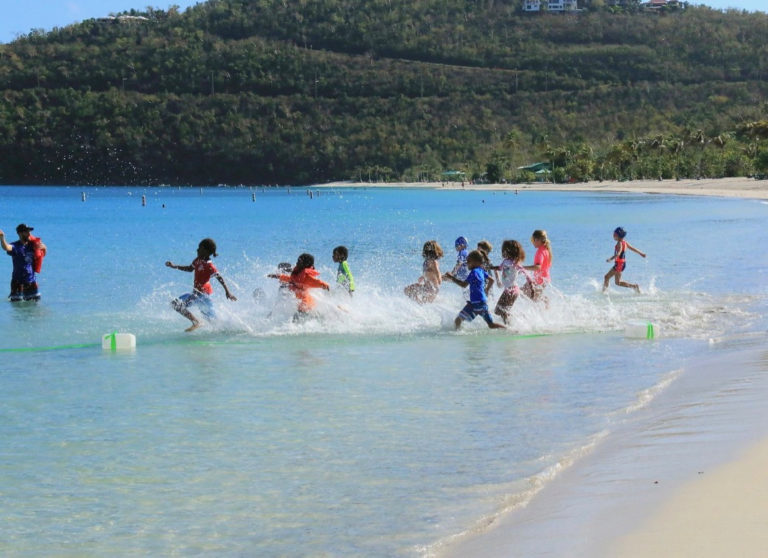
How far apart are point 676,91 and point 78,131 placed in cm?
10051

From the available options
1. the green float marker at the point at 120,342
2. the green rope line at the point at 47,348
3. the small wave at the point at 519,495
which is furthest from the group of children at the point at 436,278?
the small wave at the point at 519,495

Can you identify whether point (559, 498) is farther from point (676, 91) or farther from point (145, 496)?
point (676, 91)

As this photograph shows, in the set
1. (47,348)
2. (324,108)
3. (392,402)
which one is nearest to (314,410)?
(392,402)

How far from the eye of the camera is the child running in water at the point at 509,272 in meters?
13.7

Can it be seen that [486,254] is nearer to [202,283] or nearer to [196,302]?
[202,283]

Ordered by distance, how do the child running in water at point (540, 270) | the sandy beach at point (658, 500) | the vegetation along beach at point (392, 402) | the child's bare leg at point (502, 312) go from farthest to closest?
the child running in water at point (540, 270), the child's bare leg at point (502, 312), the vegetation along beach at point (392, 402), the sandy beach at point (658, 500)

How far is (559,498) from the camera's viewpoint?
6.55 meters

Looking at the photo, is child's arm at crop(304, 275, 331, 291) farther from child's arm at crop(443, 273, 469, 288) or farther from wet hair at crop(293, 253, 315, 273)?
child's arm at crop(443, 273, 469, 288)

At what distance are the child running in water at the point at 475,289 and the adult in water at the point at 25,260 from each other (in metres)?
7.83

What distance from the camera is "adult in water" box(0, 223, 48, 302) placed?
18375 mm

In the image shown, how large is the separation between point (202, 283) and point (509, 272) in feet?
13.3

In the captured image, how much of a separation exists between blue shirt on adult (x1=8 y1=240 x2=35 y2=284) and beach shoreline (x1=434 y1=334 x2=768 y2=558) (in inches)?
508

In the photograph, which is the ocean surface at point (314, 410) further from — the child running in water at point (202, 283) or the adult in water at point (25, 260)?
the child running in water at point (202, 283)

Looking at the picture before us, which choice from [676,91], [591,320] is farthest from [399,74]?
[591,320]
